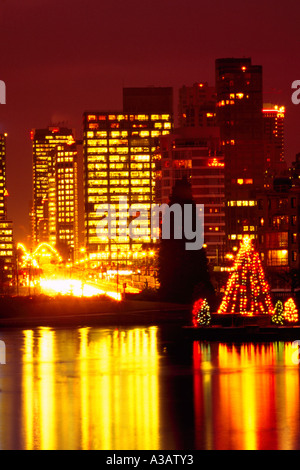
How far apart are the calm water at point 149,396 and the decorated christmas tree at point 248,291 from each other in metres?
7.42

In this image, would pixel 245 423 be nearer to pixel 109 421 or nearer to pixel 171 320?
pixel 109 421

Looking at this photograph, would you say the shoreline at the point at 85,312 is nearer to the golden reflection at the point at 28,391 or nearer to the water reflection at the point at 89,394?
the water reflection at the point at 89,394

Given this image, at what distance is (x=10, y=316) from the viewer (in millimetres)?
62688

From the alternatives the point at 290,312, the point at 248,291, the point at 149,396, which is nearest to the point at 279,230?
the point at 248,291

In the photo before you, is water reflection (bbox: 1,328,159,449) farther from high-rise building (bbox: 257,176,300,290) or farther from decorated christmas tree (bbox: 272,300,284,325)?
high-rise building (bbox: 257,176,300,290)

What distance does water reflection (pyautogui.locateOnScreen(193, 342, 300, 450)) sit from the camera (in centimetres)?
2370

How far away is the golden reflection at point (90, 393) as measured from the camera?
78.2 feet

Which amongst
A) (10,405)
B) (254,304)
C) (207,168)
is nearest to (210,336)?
(254,304)

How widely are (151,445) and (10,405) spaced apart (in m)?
6.90

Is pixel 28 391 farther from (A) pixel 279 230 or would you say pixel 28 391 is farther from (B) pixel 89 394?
(A) pixel 279 230

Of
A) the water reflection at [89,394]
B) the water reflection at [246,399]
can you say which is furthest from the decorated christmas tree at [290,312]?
the water reflection at [246,399]

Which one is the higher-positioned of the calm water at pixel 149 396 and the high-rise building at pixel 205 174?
the high-rise building at pixel 205 174

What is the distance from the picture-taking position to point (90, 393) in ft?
99.6

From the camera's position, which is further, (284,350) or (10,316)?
(10,316)
